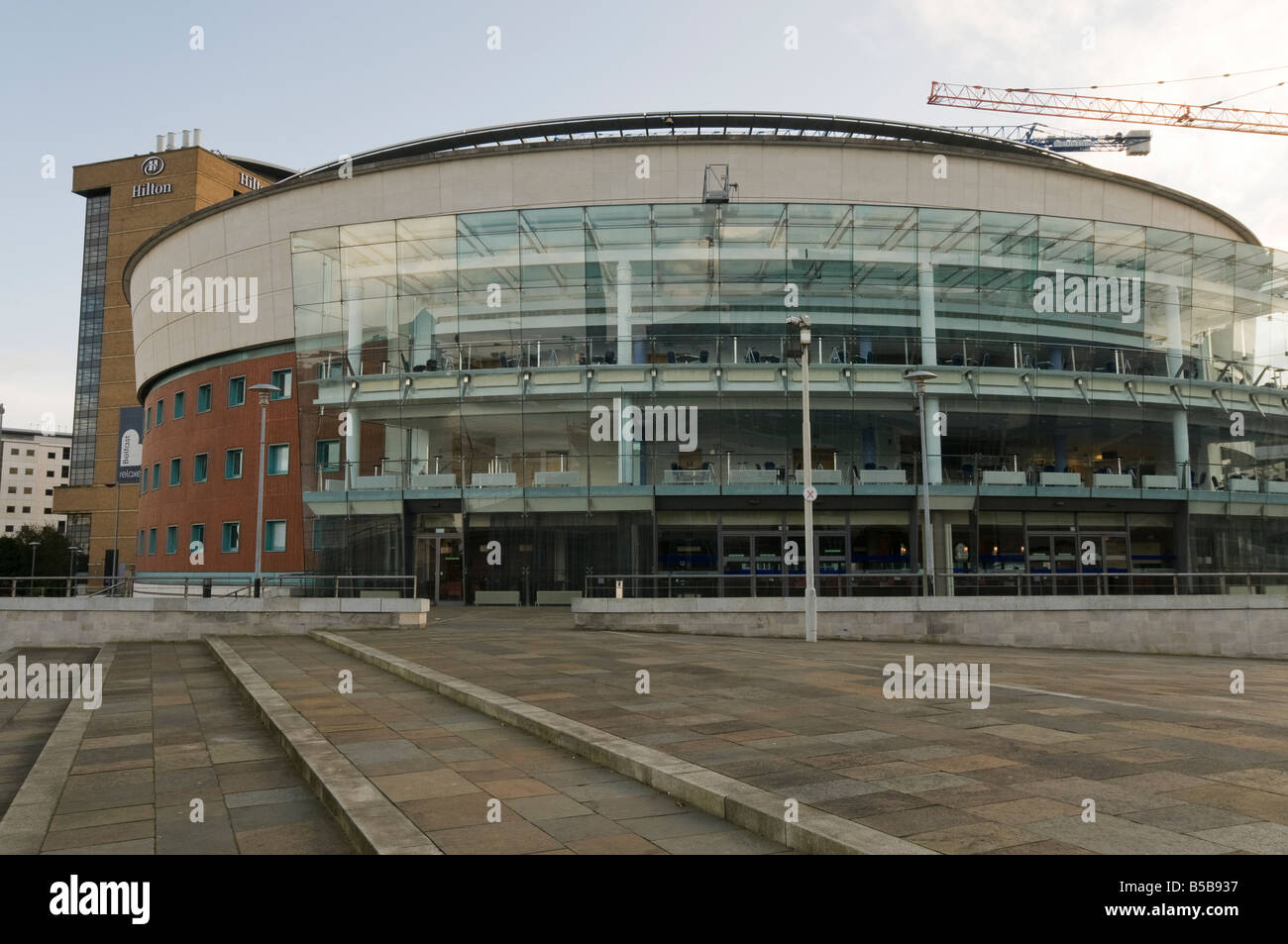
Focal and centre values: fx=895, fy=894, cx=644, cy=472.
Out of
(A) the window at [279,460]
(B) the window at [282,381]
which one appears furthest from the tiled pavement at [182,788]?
(B) the window at [282,381]

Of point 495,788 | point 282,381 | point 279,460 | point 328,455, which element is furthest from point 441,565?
point 495,788

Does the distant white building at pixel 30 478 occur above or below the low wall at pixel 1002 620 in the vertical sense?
above

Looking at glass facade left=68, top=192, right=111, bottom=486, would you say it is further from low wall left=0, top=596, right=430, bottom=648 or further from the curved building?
low wall left=0, top=596, right=430, bottom=648

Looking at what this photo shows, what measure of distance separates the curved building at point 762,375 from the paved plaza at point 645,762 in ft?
58.8

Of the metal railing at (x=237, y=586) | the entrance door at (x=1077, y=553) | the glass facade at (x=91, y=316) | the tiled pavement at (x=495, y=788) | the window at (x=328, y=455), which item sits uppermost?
the glass facade at (x=91, y=316)

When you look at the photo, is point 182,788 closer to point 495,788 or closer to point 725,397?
point 495,788

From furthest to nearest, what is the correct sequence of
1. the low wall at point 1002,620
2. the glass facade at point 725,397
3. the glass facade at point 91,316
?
the glass facade at point 91,316, the glass facade at point 725,397, the low wall at point 1002,620

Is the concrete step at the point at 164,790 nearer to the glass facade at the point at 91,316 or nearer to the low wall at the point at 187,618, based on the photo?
the low wall at the point at 187,618

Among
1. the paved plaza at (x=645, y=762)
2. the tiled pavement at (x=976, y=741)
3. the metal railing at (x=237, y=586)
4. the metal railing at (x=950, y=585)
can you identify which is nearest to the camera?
the tiled pavement at (x=976, y=741)

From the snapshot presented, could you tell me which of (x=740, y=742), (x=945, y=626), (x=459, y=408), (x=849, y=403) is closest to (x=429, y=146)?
(x=459, y=408)

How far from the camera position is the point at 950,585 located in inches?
1009

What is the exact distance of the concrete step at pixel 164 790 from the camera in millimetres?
5809

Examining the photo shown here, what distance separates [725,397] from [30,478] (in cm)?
14504
